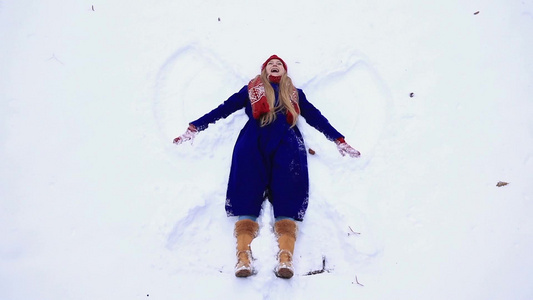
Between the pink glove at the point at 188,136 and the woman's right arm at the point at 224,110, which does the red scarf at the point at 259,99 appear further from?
the pink glove at the point at 188,136

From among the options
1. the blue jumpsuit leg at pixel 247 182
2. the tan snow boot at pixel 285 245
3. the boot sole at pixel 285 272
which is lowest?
the boot sole at pixel 285 272

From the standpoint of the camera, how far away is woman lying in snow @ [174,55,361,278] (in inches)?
95.9

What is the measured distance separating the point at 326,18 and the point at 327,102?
2.84 feet

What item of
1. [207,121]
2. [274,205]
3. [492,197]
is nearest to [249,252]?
[274,205]

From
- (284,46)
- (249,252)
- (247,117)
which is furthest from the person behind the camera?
(284,46)

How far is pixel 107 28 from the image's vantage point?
3.23 meters

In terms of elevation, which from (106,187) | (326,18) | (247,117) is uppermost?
(326,18)

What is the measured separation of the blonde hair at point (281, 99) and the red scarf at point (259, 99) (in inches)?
0.9

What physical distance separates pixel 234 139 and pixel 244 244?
90 centimetres

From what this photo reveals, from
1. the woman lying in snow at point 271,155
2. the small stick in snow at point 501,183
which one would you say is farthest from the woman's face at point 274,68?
the small stick in snow at point 501,183

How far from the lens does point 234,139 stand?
9.60 ft

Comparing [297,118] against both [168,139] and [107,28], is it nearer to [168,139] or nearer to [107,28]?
[168,139]

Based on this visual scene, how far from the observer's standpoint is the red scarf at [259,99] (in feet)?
8.91

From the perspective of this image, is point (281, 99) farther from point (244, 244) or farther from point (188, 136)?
point (244, 244)
